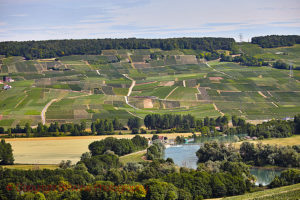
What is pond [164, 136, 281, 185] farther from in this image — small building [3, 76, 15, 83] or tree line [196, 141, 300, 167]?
small building [3, 76, 15, 83]

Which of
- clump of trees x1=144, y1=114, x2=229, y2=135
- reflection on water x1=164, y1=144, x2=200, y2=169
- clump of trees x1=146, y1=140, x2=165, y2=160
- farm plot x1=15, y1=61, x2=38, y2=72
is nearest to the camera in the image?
reflection on water x1=164, y1=144, x2=200, y2=169

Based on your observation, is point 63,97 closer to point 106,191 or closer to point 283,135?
point 283,135

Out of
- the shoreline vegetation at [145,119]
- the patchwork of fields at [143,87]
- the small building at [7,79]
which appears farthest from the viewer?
the small building at [7,79]

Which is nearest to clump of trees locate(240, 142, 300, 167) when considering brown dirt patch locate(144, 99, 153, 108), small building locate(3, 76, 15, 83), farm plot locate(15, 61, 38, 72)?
brown dirt patch locate(144, 99, 153, 108)

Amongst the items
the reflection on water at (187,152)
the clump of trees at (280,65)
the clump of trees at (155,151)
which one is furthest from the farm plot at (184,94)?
the clump of trees at (155,151)

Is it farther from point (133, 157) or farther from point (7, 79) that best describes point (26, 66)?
point (133, 157)

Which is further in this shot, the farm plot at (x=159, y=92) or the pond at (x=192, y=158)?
the farm plot at (x=159, y=92)

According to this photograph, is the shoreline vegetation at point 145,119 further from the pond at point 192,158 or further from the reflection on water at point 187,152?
the pond at point 192,158

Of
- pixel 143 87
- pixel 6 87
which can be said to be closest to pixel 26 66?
pixel 6 87
